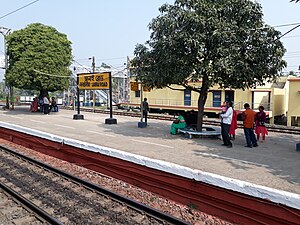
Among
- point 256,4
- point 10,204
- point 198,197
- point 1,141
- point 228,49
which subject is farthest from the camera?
point 1,141

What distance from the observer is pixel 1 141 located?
1484 centimetres

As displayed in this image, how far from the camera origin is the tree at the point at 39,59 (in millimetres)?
23156

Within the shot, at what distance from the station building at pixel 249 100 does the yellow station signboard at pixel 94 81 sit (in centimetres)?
519

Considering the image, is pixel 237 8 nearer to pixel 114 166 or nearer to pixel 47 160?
pixel 114 166

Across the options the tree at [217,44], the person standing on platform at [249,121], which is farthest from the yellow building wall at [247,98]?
the person standing on platform at [249,121]

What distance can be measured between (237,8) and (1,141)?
41.7 feet

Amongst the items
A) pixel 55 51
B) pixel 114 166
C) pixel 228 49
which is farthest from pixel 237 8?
pixel 55 51

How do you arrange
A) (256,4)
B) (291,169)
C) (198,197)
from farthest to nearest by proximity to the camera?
1. (256,4)
2. (291,169)
3. (198,197)

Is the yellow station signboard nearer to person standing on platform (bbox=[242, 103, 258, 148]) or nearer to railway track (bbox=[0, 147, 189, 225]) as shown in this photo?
railway track (bbox=[0, 147, 189, 225])

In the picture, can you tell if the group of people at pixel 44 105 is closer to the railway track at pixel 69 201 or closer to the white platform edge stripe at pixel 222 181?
the railway track at pixel 69 201

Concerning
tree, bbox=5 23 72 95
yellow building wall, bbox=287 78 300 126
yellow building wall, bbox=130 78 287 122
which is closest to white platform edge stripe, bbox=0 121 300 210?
tree, bbox=5 23 72 95

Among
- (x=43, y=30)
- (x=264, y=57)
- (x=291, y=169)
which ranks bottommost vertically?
(x=291, y=169)

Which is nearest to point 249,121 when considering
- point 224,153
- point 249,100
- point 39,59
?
point 224,153

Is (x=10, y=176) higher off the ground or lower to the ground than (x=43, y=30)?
lower
